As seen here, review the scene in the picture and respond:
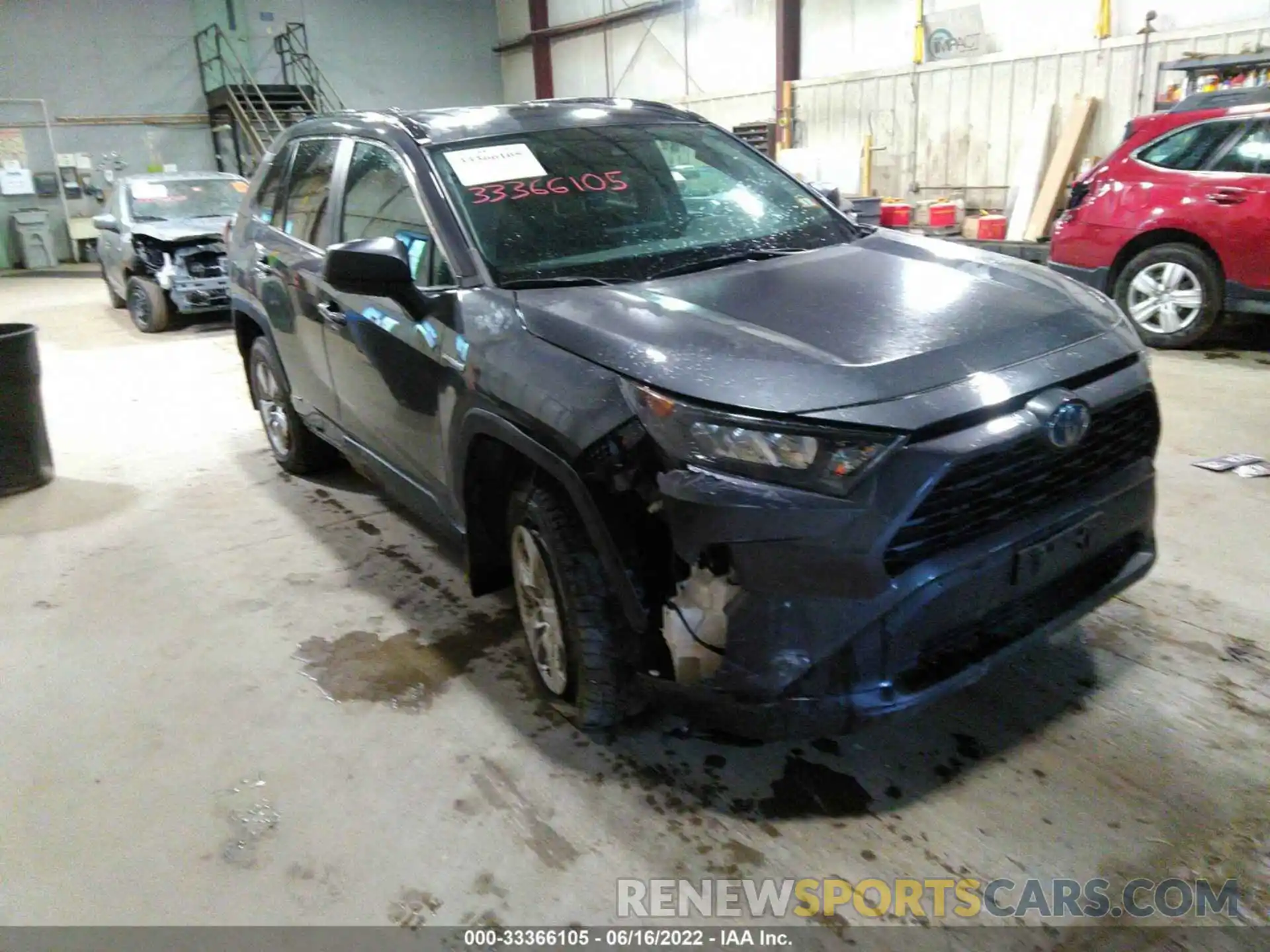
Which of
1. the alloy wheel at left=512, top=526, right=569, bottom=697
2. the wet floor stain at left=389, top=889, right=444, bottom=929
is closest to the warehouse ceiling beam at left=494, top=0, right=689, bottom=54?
the alloy wheel at left=512, top=526, right=569, bottom=697

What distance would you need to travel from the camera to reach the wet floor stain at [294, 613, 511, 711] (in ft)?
9.18

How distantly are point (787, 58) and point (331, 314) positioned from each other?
11.1 meters

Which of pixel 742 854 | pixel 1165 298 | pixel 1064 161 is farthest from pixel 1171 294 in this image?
pixel 742 854

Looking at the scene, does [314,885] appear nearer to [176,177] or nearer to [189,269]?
[189,269]

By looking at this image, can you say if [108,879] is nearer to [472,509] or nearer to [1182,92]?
[472,509]

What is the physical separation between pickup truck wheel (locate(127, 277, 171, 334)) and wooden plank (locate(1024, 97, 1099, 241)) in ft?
28.0

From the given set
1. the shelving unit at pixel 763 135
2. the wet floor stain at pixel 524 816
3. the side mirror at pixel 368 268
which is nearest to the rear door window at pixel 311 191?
the side mirror at pixel 368 268

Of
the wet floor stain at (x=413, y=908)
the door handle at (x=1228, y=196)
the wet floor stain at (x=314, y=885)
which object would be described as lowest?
the wet floor stain at (x=413, y=908)

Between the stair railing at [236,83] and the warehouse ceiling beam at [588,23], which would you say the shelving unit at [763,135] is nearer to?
the warehouse ceiling beam at [588,23]

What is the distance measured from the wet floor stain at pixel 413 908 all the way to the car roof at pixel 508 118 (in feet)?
7.06

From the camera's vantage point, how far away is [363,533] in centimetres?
399

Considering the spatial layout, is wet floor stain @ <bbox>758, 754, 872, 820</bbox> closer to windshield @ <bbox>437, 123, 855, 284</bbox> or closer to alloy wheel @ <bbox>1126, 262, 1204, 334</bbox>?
windshield @ <bbox>437, 123, 855, 284</bbox>

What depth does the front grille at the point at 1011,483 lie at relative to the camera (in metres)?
1.86

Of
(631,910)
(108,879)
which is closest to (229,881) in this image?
(108,879)
